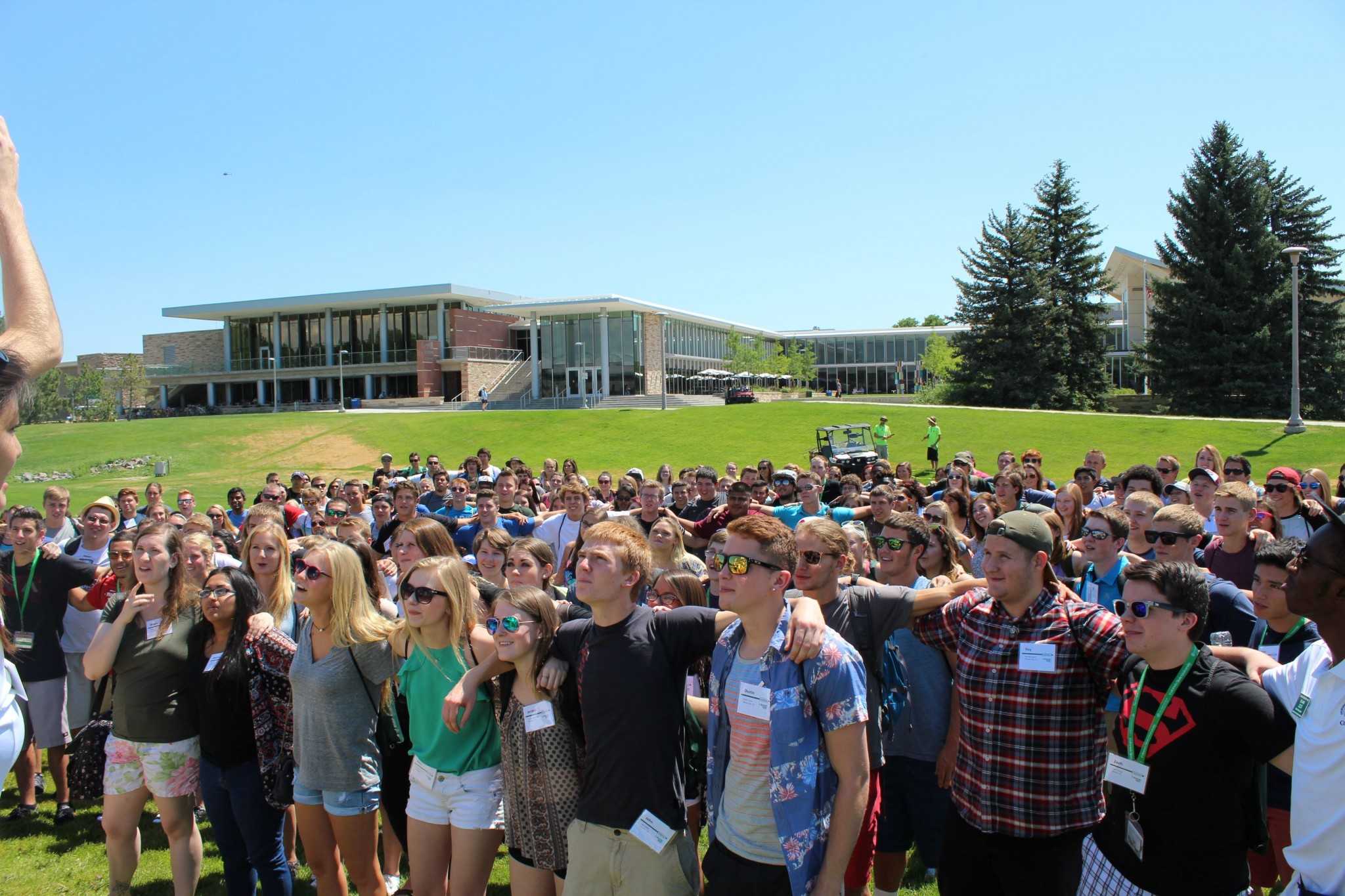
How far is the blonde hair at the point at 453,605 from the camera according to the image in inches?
164

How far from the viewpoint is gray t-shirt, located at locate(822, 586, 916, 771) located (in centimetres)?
388

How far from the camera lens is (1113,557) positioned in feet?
18.3

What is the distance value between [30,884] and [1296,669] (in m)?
6.57

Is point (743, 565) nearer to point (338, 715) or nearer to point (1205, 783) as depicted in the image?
point (1205, 783)

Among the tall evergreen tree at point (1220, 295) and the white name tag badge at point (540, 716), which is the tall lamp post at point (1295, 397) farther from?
the white name tag badge at point (540, 716)

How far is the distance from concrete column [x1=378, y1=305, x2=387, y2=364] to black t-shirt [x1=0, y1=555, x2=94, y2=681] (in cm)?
6528

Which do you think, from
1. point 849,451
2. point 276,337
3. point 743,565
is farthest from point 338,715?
point 276,337

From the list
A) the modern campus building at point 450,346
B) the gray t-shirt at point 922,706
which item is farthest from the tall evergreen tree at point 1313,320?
the gray t-shirt at point 922,706

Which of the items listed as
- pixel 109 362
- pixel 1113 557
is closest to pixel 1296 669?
pixel 1113 557

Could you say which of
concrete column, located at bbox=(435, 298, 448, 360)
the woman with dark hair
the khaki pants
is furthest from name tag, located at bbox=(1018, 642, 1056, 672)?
concrete column, located at bbox=(435, 298, 448, 360)

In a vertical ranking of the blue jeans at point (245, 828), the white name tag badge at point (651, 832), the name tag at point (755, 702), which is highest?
the name tag at point (755, 702)

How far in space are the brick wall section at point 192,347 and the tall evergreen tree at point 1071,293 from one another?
6522 cm

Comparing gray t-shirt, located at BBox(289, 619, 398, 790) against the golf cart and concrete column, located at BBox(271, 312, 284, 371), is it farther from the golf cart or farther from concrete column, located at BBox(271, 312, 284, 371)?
concrete column, located at BBox(271, 312, 284, 371)

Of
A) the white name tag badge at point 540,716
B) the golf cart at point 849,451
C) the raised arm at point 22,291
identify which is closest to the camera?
the raised arm at point 22,291
